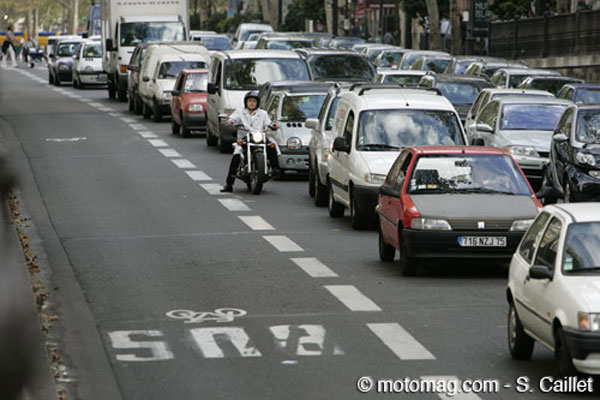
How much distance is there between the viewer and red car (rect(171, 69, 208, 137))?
33.5 m

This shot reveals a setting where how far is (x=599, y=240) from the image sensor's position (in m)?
7.97

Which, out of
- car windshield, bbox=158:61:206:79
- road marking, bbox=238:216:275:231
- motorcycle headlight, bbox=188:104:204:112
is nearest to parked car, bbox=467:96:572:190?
road marking, bbox=238:216:275:231

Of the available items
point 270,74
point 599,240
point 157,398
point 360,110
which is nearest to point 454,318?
point 599,240

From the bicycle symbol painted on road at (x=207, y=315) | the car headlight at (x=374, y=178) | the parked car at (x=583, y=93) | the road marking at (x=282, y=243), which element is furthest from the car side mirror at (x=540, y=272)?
the parked car at (x=583, y=93)

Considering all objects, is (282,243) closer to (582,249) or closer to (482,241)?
(482,241)

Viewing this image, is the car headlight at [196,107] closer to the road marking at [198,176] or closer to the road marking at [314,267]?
the road marking at [198,176]

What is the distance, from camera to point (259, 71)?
30531mm

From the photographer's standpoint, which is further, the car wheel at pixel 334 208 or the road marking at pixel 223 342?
the car wheel at pixel 334 208

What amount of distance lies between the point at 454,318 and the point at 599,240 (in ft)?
8.54

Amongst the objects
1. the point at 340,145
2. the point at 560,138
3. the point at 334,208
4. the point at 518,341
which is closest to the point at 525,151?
the point at 560,138

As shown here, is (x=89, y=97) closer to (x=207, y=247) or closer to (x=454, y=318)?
(x=207, y=247)

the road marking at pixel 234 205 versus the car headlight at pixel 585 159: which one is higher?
the car headlight at pixel 585 159

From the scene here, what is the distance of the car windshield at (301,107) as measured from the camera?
2472cm

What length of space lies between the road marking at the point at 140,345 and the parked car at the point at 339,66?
79.2ft
